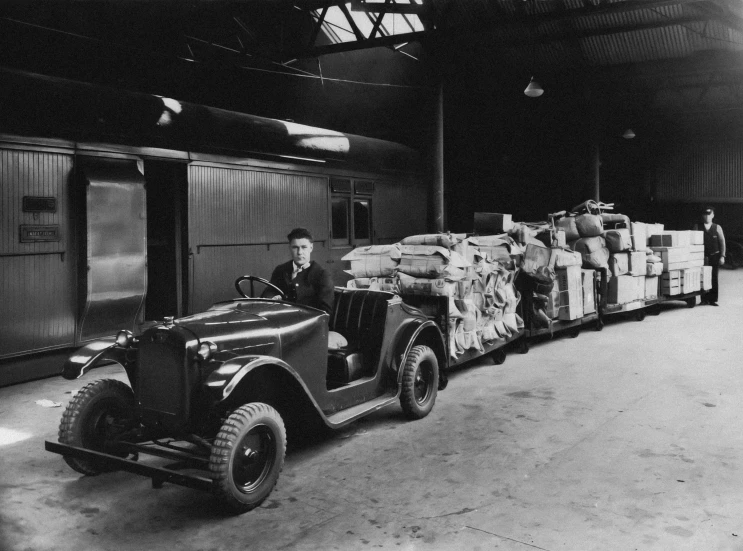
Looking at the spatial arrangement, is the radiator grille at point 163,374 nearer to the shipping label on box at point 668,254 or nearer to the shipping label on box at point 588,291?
the shipping label on box at point 588,291

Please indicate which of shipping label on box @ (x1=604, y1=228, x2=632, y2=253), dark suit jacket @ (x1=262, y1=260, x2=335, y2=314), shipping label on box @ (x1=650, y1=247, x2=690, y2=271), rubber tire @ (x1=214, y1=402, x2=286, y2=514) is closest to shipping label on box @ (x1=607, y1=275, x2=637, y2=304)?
shipping label on box @ (x1=604, y1=228, x2=632, y2=253)

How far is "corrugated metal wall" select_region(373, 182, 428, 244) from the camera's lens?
1317 centimetres

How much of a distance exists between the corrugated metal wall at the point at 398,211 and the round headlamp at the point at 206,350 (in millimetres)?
9320

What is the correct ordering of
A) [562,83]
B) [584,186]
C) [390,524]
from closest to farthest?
[390,524] → [562,83] → [584,186]

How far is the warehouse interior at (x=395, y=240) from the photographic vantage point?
3.76m

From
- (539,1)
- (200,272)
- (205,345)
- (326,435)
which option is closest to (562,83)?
(539,1)

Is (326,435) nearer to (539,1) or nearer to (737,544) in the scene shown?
(737,544)

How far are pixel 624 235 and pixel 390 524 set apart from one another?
8.59 m

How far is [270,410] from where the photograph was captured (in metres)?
3.94

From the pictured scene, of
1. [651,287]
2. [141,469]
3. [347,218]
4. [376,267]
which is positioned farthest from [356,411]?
[651,287]

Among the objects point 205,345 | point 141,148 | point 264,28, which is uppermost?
point 264,28

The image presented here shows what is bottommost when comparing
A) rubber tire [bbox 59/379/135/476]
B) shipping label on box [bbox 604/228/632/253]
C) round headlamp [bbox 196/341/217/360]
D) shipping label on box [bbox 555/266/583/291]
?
rubber tire [bbox 59/379/135/476]

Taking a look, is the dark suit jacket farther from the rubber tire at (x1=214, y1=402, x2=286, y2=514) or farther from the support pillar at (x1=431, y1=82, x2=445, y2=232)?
the support pillar at (x1=431, y1=82, x2=445, y2=232)

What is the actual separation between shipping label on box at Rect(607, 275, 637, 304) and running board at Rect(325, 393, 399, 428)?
6603 millimetres
